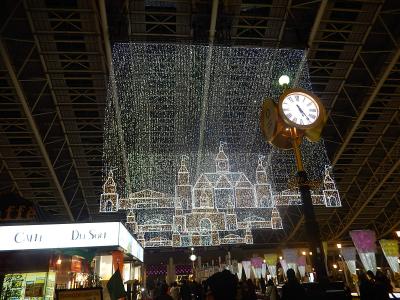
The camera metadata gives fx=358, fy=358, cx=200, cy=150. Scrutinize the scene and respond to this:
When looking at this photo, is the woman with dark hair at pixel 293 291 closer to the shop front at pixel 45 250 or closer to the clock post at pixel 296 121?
the clock post at pixel 296 121

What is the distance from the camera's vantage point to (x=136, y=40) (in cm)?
1324

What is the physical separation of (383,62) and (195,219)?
10.3 meters

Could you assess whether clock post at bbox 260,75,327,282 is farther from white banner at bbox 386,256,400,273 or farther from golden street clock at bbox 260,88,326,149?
white banner at bbox 386,256,400,273

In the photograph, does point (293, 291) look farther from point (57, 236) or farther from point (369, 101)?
point (369, 101)

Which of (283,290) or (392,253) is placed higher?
(392,253)

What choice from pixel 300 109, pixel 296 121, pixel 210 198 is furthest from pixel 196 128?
pixel 296 121

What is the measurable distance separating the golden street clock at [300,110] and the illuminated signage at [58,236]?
400cm

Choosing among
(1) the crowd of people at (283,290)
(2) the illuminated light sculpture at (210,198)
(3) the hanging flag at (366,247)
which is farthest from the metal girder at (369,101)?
(1) the crowd of people at (283,290)

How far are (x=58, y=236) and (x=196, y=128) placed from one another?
1061 cm

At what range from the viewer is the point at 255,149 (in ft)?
60.0

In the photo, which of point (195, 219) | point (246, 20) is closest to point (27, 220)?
point (195, 219)

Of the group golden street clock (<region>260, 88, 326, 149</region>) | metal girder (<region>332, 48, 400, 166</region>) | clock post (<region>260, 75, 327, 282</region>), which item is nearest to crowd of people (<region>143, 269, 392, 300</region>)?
clock post (<region>260, 75, 327, 282</region>)

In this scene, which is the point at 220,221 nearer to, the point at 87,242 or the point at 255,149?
the point at 255,149

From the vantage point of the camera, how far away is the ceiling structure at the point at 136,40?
12445 mm
